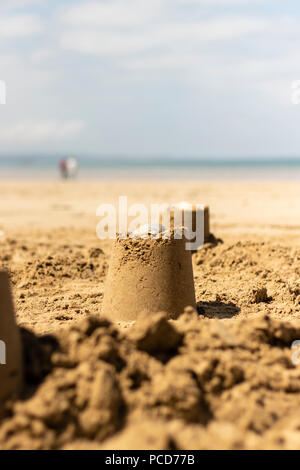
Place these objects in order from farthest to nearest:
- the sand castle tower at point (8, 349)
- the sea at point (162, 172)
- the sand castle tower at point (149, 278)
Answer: the sea at point (162, 172) → the sand castle tower at point (149, 278) → the sand castle tower at point (8, 349)

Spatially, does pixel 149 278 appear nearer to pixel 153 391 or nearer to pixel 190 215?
pixel 153 391

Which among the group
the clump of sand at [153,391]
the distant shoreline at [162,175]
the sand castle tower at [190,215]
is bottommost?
the clump of sand at [153,391]

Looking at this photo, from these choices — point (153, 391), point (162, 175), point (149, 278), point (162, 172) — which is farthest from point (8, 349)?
point (162, 172)

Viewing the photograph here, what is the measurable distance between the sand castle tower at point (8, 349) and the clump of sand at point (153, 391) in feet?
0.23

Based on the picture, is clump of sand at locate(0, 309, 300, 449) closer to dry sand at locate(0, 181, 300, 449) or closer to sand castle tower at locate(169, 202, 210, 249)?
dry sand at locate(0, 181, 300, 449)

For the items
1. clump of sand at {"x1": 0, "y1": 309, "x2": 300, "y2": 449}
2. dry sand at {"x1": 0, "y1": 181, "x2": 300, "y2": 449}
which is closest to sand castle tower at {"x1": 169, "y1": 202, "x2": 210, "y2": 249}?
dry sand at {"x1": 0, "y1": 181, "x2": 300, "y2": 449}

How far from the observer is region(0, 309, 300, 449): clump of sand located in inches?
102

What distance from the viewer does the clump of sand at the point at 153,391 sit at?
260 centimetres

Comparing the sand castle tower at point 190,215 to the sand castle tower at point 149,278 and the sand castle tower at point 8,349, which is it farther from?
the sand castle tower at point 8,349

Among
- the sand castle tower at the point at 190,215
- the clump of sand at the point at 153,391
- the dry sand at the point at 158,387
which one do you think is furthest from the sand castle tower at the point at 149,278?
the sand castle tower at the point at 190,215

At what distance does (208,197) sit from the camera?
52.4ft

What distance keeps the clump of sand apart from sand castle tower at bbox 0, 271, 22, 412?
0.23 ft
